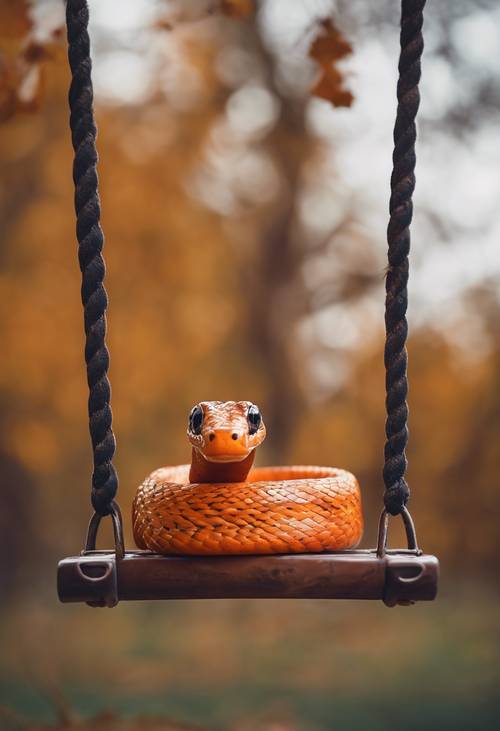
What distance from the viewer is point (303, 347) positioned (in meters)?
5.33

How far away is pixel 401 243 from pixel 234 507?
0.40 m

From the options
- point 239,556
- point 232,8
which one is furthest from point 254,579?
point 232,8

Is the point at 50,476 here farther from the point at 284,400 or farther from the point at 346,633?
the point at 346,633

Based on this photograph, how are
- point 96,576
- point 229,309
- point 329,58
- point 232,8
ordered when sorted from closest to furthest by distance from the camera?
1. point 96,576
2. point 329,58
3. point 232,8
4. point 229,309

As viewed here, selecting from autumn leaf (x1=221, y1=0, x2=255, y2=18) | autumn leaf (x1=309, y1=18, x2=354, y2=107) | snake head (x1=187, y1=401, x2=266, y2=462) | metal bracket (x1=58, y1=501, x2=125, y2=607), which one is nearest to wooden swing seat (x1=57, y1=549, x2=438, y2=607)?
metal bracket (x1=58, y1=501, x2=125, y2=607)

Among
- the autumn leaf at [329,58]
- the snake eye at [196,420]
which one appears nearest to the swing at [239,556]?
the snake eye at [196,420]

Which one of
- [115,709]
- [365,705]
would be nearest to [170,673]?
[115,709]

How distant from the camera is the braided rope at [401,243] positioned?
984 mm

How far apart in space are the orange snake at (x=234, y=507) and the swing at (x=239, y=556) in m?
0.02

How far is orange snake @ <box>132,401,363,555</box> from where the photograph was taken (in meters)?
1.00

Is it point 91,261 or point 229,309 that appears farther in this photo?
point 229,309

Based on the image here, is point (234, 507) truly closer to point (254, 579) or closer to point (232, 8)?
point (254, 579)

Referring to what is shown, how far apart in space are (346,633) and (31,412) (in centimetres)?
247

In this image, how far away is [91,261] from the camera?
98cm
